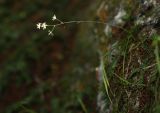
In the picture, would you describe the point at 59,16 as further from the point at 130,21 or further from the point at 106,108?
the point at 106,108

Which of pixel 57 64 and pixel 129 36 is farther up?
pixel 57 64

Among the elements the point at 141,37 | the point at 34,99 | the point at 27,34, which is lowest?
the point at 141,37

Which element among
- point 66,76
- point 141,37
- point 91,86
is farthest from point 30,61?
point 141,37

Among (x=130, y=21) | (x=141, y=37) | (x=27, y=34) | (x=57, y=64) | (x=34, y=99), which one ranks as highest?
(x=27, y=34)

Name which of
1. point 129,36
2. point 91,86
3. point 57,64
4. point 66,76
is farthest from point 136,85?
point 57,64

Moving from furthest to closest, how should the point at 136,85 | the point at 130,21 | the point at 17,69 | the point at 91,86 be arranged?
the point at 17,69
the point at 91,86
the point at 130,21
the point at 136,85

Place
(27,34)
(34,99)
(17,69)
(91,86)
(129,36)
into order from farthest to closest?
(27,34) < (17,69) < (34,99) < (91,86) < (129,36)

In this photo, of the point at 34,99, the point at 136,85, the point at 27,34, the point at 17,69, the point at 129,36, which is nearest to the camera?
the point at 136,85

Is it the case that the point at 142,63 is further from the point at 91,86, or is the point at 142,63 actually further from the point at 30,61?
the point at 30,61

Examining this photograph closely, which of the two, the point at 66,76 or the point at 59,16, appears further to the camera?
the point at 59,16
